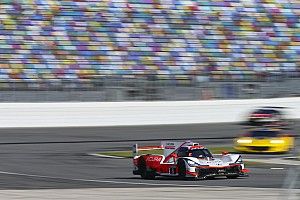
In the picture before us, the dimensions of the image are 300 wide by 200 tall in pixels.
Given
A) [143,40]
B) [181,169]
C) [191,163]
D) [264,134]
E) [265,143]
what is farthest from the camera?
[143,40]

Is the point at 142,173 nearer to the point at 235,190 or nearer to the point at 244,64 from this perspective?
the point at 235,190

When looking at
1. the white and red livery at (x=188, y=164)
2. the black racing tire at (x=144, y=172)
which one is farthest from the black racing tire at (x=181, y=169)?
the black racing tire at (x=144, y=172)

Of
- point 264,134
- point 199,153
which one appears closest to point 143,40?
point 264,134

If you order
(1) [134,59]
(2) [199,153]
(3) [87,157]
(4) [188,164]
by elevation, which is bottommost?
(3) [87,157]

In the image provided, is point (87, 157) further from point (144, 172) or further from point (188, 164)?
point (188, 164)

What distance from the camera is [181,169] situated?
1552 centimetres

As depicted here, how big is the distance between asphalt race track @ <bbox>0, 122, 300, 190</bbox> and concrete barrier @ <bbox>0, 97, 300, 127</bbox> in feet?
1.69

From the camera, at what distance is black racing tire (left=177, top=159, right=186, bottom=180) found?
50.6ft

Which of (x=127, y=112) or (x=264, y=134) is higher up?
(x=127, y=112)

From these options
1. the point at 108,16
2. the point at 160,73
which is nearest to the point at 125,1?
the point at 108,16

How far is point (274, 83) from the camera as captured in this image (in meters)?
32.0

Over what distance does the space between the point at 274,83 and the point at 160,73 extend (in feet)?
15.1

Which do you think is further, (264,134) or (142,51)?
(142,51)

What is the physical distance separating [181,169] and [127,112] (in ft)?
51.3
